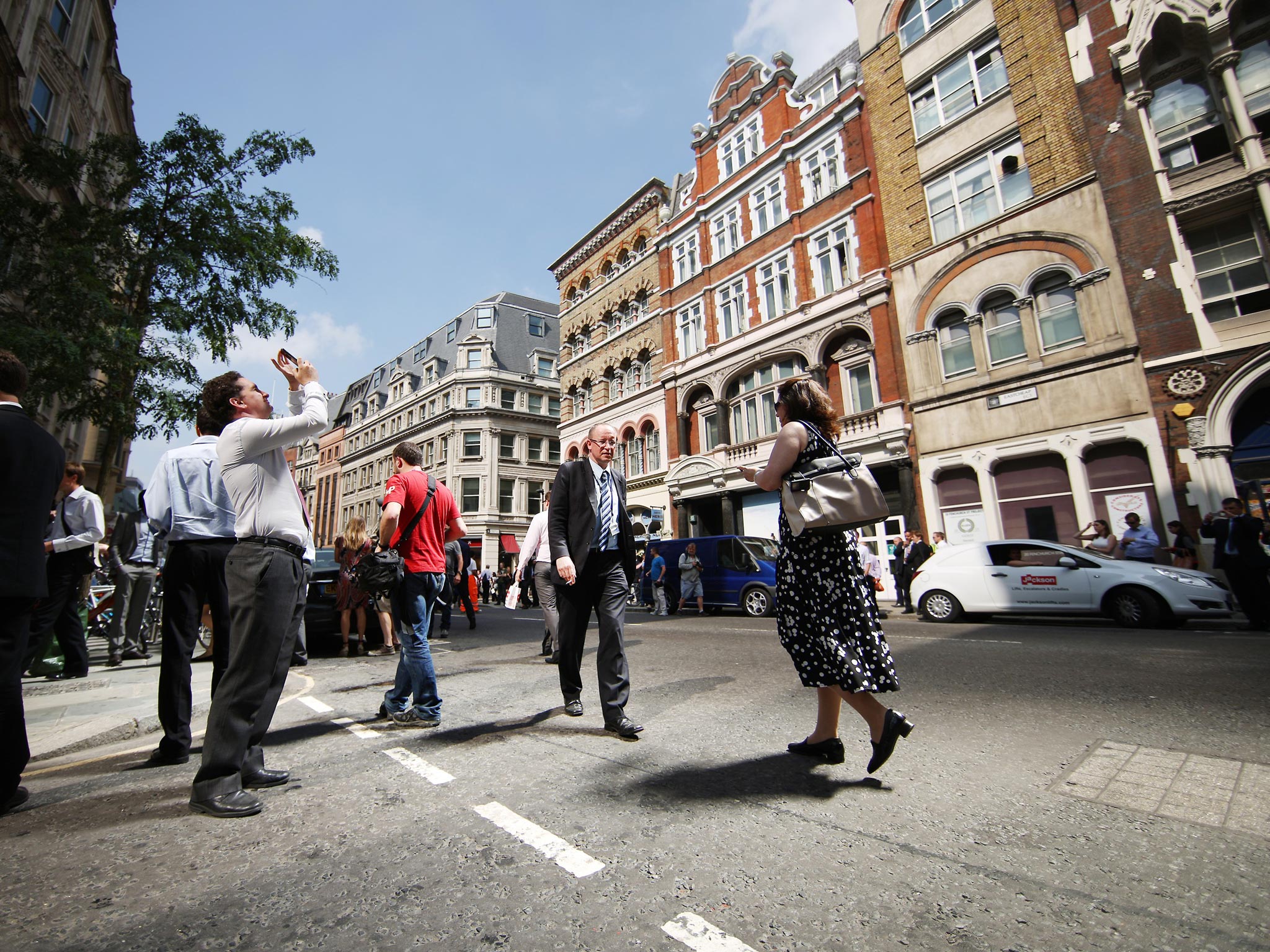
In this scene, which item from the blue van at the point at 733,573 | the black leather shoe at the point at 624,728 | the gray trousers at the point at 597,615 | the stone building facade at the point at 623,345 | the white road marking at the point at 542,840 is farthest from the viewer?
the stone building facade at the point at 623,345

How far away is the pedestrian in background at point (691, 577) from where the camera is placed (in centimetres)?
1529

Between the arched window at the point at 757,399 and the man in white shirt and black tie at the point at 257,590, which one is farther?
the arched window at the point at 757,399

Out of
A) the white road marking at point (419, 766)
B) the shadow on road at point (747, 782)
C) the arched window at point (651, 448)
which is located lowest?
the shadow on road at point (747, 782)

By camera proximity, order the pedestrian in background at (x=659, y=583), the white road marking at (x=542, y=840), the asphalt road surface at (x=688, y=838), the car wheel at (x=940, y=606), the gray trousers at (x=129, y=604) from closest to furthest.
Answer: the asphalt road surface at (x=688, y=838) → the white road marking at (x=542, y=840) → the gray trousers at (x=129, y=604) → the car wheel at (x=940, y=606) → the pedestrian in background at (x=659, y=583)

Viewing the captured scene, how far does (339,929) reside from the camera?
1.61 metres

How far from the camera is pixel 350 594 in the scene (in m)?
8.13

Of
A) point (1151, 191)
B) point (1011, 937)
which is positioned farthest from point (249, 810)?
point (1151, 191)

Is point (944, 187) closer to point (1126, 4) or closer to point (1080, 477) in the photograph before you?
point (1126, 4)

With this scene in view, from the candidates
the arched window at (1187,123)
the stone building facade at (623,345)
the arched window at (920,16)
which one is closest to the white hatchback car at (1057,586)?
the arched window at (1187,123)

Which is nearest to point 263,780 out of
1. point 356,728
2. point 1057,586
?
point 356,728

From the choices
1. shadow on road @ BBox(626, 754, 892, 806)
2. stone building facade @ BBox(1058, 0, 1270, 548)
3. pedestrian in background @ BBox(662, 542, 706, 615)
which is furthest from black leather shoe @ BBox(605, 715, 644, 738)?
stone building facade @ BBox(1058, 0, 1270, 548)

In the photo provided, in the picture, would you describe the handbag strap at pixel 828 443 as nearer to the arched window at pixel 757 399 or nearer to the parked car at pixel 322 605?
the parked car at pixel 322 605

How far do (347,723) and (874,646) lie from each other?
354 centimetres

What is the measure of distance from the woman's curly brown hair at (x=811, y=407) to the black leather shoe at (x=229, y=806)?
3.05 meters
